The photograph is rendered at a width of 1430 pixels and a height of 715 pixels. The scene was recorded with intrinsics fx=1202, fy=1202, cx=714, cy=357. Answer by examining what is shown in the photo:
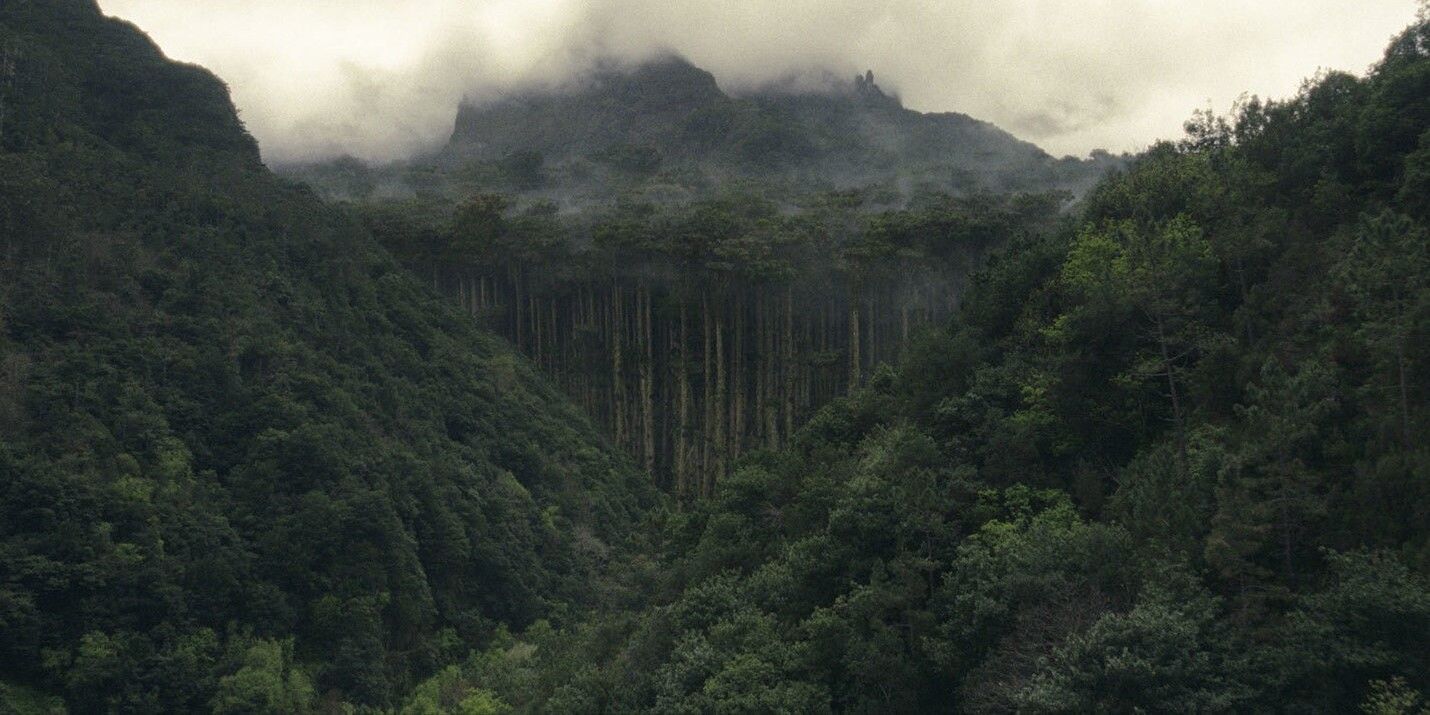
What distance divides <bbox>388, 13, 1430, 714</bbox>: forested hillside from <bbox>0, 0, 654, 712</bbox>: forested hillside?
526 centimetres

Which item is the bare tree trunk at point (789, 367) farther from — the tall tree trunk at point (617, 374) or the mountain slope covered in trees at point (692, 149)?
the mountain slope covered in trees at point (692, 149)

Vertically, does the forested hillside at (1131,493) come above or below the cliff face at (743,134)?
below

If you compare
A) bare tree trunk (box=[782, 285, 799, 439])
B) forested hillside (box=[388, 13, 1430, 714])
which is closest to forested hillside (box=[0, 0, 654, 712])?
forested hillside (box=[388, 13, 1430, 714])

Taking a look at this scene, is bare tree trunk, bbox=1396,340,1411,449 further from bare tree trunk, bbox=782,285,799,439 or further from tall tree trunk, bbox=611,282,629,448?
tall tree trunk, bbox=611,282,629,448

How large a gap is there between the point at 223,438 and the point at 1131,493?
2878cm

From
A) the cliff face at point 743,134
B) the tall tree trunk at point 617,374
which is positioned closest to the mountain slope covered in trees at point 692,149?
the cliff face at point 743,134

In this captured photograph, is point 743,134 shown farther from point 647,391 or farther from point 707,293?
point 647,391

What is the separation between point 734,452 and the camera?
5662cm

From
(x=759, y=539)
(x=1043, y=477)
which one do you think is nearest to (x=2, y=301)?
(x=759, y=539)

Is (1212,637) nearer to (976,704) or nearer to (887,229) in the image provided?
(976,704)

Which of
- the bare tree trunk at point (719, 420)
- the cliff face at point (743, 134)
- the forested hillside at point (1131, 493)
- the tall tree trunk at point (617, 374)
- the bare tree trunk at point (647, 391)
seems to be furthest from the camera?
the cliff face at point (743, 134)

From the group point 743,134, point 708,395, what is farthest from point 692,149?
point 708,395

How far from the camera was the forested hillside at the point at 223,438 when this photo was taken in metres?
32.2

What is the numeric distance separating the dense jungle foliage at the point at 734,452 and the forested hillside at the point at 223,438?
14 centimetres
